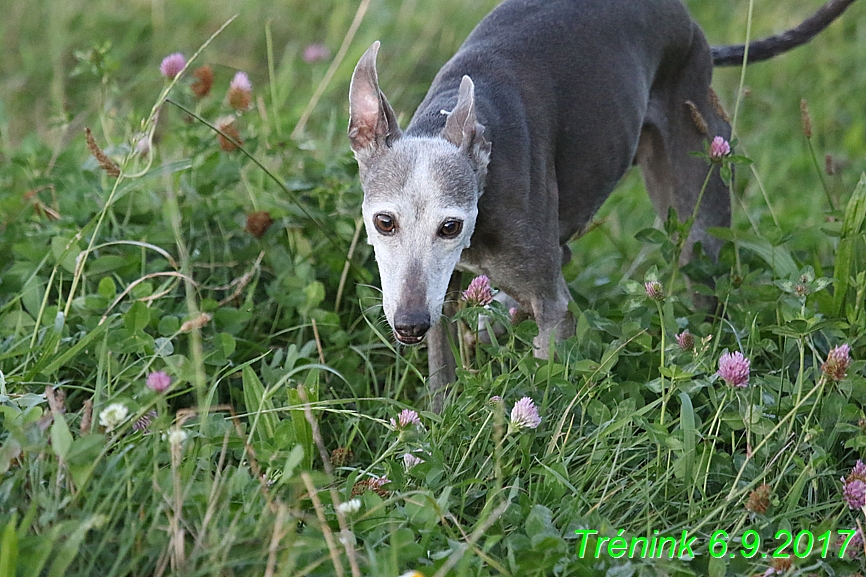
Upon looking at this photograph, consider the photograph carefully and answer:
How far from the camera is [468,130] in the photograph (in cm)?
285

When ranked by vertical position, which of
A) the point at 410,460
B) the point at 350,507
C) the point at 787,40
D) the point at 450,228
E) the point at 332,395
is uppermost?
the point at 787,40

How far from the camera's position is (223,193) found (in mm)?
3902

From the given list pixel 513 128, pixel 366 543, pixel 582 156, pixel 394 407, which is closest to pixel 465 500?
pixel 366 543

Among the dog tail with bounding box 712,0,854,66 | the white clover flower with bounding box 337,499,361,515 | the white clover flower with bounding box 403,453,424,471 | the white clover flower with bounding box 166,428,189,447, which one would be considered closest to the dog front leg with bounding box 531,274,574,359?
the white clover flower with bounding box 403,453,424,471

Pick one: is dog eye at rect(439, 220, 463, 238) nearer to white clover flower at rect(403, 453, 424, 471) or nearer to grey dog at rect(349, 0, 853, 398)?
grey dog at rect(349, 0, 853, 398)

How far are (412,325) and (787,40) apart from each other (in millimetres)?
2405

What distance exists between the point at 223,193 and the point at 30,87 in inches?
95.4

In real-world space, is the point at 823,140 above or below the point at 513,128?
below

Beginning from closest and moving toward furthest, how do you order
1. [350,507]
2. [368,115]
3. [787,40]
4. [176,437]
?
[176,437], [350,507], [368,115], [787,40]

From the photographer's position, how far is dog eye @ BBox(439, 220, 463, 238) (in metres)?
2.77

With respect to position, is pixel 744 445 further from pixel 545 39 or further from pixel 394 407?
pixel 545 39

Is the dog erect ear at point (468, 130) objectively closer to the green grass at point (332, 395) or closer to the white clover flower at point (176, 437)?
the green grass at point (332, 395)

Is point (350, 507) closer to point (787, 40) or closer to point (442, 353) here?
point (442, 353)

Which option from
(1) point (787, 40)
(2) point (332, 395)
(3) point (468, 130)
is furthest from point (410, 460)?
(1) point (787, 40)
